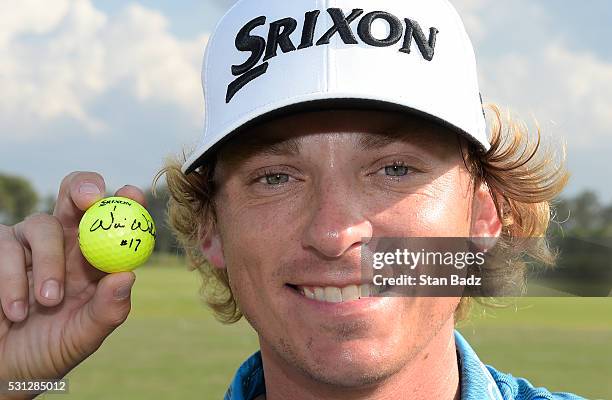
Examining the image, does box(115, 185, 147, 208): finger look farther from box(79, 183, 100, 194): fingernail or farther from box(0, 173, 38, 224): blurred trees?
box(0, 173, 38, 224): blurred trees

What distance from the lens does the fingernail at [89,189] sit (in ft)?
11.4

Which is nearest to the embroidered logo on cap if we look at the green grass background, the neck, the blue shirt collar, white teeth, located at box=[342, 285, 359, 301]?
white teeth, located at box=[342, 285, 359, 301]

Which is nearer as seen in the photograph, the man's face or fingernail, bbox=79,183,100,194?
the man's face

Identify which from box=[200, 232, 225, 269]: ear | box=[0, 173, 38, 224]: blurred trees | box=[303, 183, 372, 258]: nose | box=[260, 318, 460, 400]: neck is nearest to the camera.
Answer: box=[303, 183, 372, 258]: nose

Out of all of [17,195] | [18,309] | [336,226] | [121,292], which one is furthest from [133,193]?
[17,195]

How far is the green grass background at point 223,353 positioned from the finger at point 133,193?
8.23ft

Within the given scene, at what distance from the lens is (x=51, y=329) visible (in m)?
3.65

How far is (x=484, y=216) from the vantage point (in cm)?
382

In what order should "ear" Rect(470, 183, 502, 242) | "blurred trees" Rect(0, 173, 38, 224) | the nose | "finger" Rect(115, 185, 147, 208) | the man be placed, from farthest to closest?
"blurred trees" Rect(0, 173, 38, 224) → "ear" Rect(470, 183, 502, 242) → "finger" Rect(115, 185, 147, 208) → the man → the nose

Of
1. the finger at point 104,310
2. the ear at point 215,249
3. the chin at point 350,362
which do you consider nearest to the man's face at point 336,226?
the chin at point 350,362

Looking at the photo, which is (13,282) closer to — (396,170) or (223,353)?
(396,170)

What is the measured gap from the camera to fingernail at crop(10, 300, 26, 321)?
3426mm

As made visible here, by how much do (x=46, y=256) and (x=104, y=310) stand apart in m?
0.35

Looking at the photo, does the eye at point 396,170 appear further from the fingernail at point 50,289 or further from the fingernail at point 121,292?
the fingernail at point 50,289
